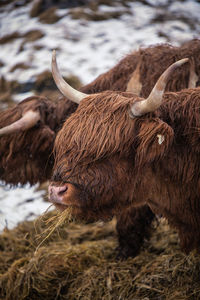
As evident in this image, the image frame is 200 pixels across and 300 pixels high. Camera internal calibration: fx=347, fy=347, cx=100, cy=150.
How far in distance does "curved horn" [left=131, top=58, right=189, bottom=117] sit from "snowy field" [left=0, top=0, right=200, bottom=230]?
5518mm

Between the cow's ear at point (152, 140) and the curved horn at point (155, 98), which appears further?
the cow's ear at point (152, 140)

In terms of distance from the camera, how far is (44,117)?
150 inches

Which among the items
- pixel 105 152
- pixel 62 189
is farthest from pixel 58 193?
pixel 105 152

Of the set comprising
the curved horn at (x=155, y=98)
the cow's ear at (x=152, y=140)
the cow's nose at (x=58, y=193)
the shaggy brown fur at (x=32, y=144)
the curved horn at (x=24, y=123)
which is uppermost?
the curved horn at (x=155, y=98)

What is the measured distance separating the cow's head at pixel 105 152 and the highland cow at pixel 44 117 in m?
1.31

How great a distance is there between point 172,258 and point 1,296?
1.76 meters

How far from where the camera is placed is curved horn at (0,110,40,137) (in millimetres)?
3482

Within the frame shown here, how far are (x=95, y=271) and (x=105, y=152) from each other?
1.77m

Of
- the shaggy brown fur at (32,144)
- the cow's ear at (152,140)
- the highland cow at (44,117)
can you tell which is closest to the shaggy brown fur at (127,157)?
the cow's ear at (152,140)

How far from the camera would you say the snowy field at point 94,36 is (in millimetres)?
8430

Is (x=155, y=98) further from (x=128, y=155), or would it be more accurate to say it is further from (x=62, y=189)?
(x=62, y=189)

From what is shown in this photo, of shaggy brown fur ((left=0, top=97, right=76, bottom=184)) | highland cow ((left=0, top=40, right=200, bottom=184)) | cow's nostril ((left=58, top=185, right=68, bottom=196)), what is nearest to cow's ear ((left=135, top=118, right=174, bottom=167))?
cow's nostril ((left=58, top=185, right=68, bottom=196))

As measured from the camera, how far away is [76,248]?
13.1 ft

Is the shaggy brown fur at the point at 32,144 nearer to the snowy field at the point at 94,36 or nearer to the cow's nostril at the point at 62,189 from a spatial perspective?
the cow's nostril at the point at 62,189
